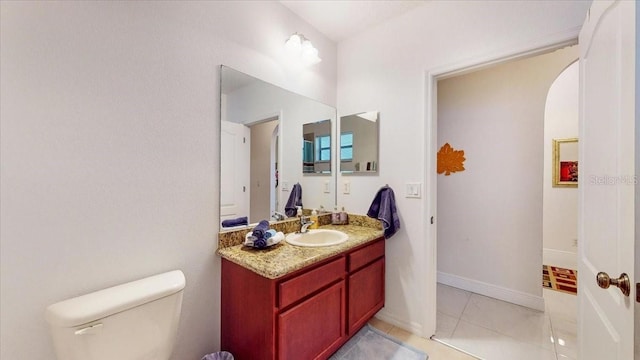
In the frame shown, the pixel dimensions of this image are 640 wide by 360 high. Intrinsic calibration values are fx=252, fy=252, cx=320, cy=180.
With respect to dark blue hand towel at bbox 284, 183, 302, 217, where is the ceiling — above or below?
above

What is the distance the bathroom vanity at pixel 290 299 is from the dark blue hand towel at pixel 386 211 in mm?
249

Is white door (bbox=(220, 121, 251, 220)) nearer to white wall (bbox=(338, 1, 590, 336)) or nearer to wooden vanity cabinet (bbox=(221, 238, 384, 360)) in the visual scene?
wooden vanity cabinet (bbox=(221, 238, 384, 360))

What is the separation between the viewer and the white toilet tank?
0.90 meters

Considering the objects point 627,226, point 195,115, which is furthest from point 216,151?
point 627,226

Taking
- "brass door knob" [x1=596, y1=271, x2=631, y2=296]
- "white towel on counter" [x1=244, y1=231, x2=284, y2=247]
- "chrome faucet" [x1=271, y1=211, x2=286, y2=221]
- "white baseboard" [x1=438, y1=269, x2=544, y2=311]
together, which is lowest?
"white baseboard" [x1=438, y1=269, x2=544, y2=311]

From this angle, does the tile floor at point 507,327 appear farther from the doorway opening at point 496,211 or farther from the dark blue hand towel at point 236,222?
the dark blue hand towel at point 236,222

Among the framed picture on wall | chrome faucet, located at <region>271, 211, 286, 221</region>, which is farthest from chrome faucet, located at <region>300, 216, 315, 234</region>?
the framed picture on wall

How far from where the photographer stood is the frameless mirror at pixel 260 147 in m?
1.57

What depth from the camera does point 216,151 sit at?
1512 millimetres

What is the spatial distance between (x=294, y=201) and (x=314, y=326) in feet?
3.10

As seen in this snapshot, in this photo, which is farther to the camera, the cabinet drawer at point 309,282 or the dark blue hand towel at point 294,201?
the dark blue hand towel at point 294,201

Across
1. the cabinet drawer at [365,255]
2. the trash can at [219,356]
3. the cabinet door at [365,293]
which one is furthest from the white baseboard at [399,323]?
the trash can at [219,356]

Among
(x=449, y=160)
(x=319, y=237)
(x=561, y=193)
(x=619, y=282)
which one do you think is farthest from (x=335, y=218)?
(x=561, y=193)

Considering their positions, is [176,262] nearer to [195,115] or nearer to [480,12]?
[195,115]
